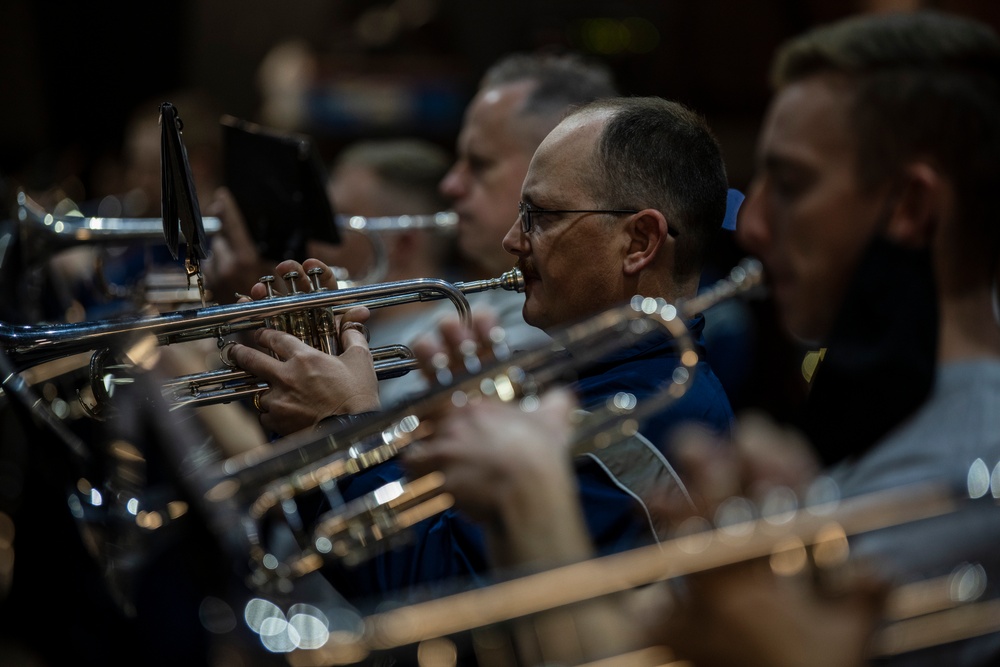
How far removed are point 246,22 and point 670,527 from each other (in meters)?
8.59

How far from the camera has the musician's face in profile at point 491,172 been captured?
332 cm

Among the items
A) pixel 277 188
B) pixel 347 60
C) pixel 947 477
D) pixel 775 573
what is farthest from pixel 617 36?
pixel 775 573

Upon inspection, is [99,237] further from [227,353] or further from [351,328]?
[351,328]

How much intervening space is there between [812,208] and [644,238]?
2.09 feet

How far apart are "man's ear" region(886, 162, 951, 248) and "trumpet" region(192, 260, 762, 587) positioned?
15.5 inches

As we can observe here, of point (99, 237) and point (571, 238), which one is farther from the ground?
point (99, 237)

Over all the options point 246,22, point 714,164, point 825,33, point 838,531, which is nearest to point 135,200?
point 246,22

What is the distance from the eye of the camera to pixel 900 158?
1583 millimetres

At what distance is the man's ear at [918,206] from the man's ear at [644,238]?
702mm

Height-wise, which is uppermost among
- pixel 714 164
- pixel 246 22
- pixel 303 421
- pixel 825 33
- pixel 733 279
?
pixel 246 22

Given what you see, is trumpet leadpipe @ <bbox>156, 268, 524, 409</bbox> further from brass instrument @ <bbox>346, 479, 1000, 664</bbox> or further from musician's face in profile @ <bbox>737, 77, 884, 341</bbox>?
brass instrument @ <bbox>346, 479, 1000, 664</bbox>

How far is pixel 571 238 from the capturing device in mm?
2256

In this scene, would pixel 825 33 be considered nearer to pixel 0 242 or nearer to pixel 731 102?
pixel 0 242

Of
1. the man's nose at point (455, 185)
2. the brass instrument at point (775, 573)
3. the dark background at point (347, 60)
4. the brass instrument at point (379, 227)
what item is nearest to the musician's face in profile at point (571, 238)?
the brass instrument at point (775, 573)
